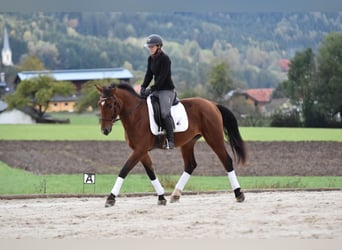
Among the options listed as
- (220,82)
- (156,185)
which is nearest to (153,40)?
(156,185)

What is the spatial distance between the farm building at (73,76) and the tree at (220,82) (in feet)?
5.07

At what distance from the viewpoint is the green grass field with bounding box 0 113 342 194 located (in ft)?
38.4

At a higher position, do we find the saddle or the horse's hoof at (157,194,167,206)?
the saddle

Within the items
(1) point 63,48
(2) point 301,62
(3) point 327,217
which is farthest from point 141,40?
(3) point 327,217

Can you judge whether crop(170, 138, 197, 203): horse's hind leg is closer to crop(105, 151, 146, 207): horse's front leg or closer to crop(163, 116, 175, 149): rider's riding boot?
crop(163, 116, 175, 149): rider's riding boot

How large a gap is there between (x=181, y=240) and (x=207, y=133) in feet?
8.76

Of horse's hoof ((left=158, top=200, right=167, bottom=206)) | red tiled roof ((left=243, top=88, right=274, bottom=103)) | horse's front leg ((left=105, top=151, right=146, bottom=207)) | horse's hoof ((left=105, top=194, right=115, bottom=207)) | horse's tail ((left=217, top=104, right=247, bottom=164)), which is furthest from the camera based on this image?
red tiled roof ((left=243, top=88, right=274, bottom=103))

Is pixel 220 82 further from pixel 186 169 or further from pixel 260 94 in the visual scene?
pixel 186 169

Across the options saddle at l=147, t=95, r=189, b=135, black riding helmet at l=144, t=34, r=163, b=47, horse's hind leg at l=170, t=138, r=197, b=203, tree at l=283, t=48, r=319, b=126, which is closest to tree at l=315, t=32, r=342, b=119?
tree at l=283, t=48, r=319, b=126

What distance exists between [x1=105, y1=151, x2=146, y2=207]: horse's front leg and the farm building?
4.66 meters

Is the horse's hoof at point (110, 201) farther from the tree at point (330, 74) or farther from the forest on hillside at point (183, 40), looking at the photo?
the tree at point (330, 74)

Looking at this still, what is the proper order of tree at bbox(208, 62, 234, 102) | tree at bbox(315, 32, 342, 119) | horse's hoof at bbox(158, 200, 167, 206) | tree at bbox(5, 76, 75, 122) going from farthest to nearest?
tree at bbox(208, 62, 234, 102), tree at bbox(5, 76, 75, 122), tree at bbox(315, 32, 342, 119), horse's hoof at bbox(158, 200, 167, 206)

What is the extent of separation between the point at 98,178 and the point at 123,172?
466 cm

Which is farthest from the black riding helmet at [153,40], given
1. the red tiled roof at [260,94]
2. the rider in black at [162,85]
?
the red tiled roof at [260,94]
